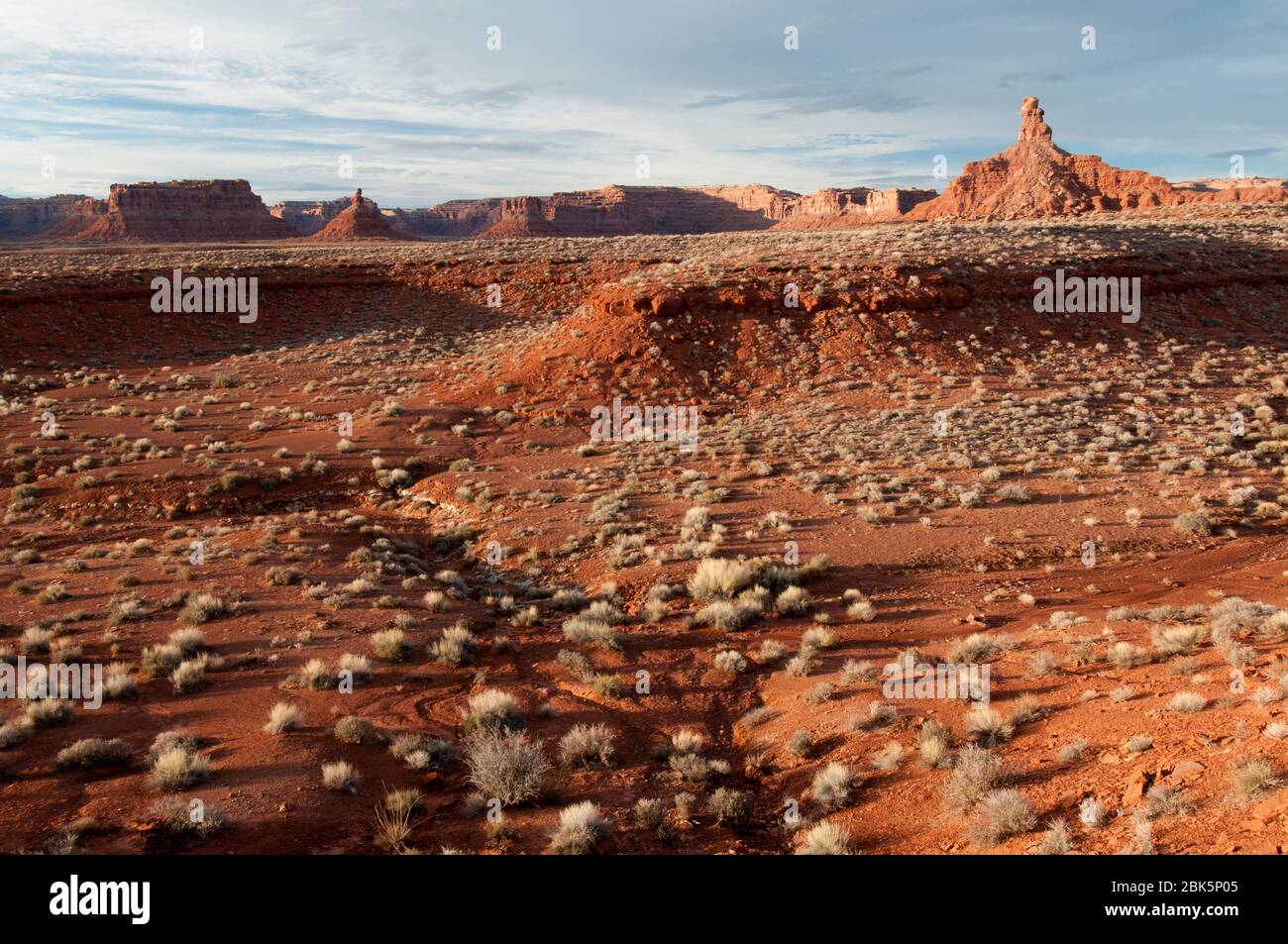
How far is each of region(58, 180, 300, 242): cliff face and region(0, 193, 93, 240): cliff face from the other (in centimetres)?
1467

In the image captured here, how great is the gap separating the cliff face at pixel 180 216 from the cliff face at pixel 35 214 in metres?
14.7

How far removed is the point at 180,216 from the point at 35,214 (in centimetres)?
4809

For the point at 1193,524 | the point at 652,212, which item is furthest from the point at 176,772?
the point at 652,212

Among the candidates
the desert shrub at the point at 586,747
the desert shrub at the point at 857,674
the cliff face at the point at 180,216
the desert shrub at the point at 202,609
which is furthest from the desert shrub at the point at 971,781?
the cliff face at the point at 180,216

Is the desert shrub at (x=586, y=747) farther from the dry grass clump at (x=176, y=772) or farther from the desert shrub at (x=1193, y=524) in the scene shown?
the desert shrub at (x=1193, y=524)

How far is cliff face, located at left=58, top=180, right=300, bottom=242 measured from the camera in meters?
122

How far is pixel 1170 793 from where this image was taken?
5.39 meters

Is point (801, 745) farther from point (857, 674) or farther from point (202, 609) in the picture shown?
point (202, 609)

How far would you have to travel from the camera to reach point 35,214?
483 feet

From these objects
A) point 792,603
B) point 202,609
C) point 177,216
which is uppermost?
point 177,216
